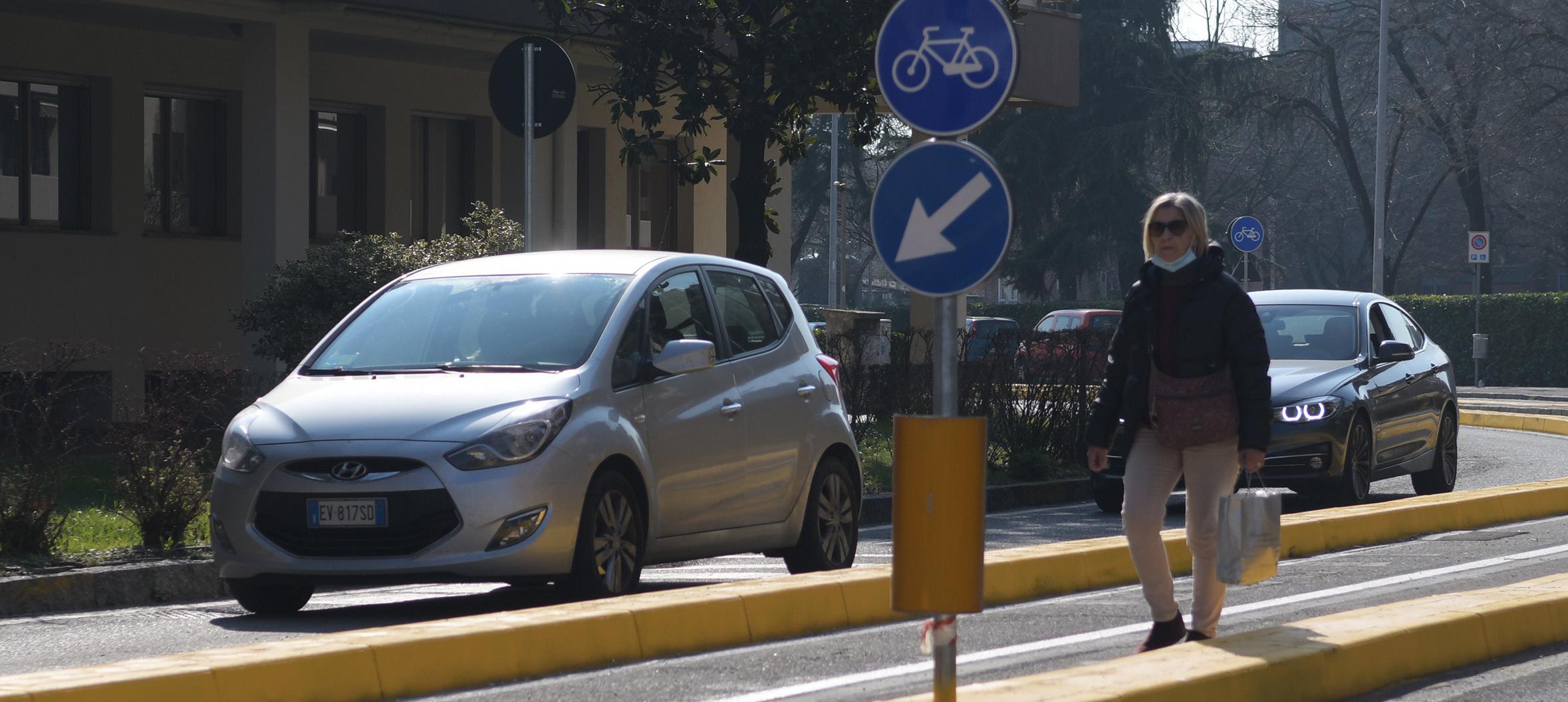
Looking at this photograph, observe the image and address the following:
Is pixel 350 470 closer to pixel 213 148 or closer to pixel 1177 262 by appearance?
pixel 1177 262

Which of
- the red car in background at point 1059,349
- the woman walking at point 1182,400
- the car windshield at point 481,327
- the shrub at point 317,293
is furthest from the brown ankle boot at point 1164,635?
the red car in background at point 1059,349

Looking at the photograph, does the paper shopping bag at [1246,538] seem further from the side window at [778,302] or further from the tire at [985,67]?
the side window at [778,302]

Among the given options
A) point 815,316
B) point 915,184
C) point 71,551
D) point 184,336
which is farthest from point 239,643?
point 815,316

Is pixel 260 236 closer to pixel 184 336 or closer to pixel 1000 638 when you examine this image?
pixel 184 336

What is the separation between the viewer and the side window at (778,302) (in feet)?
34.9

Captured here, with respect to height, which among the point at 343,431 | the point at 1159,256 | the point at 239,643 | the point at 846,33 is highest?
the point at 846,33

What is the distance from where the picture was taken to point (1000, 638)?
324 inches

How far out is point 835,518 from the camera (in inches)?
417

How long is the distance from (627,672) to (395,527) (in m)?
1.45

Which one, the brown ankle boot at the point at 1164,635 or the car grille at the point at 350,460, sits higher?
the car grille at the point at 350,460

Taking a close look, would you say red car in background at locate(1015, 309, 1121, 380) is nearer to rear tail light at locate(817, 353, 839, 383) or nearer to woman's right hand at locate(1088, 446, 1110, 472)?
rear tail light at locate(817, 353, 839, 383)

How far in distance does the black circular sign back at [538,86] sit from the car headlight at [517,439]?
191 inches

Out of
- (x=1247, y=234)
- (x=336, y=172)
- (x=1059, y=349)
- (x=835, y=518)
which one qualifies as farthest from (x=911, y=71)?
(x=1247, y=234)

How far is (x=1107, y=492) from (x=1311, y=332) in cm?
215
